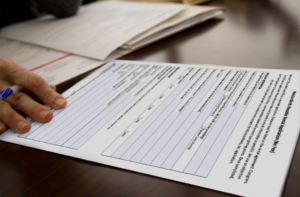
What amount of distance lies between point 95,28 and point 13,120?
16.1 inches

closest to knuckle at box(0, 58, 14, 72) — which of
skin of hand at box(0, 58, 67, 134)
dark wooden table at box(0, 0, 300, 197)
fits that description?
skin of hand at box(0, 58, 67, 134)

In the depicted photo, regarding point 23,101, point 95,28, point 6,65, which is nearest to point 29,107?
point 23,101

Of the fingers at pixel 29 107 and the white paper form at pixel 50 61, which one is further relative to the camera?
the white paper form at pixel 50 61

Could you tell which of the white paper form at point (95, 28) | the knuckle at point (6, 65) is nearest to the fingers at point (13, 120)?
the knuckle at point (6, 65)

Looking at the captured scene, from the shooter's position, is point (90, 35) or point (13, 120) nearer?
point (13, 120)

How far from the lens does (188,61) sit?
0.56 meters

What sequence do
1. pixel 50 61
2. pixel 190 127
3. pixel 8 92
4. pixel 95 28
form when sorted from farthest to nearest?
pixel 95 28 < pixel 50 61 < pixel 8 92 < pixel 190 127

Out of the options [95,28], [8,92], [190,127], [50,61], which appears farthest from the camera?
[95,28]

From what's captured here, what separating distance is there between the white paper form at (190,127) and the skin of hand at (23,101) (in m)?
0.01

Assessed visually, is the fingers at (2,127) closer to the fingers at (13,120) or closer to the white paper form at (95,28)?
the fingers at (13,120)

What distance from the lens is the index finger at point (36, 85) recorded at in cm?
47

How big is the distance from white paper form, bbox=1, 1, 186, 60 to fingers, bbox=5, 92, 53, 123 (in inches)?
8.1

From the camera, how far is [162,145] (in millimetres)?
337

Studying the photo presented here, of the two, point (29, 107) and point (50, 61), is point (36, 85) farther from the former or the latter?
point (50, 61)
